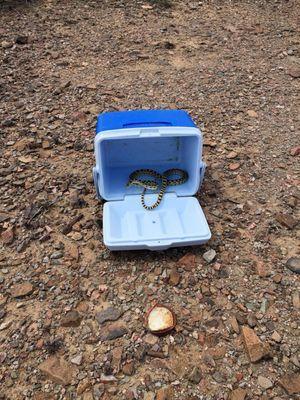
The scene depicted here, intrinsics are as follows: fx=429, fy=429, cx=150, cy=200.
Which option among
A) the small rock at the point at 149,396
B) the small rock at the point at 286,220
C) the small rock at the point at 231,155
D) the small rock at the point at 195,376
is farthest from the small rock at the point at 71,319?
the small rock at the point at 231,155

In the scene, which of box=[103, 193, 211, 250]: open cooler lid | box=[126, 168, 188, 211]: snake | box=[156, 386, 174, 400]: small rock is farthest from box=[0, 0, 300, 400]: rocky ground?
box=[126, 168, 188, 211]: snake

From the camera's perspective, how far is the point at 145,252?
102 inches

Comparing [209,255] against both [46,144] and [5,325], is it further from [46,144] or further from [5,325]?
[46,144]

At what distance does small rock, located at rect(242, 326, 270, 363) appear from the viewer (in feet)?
6.80

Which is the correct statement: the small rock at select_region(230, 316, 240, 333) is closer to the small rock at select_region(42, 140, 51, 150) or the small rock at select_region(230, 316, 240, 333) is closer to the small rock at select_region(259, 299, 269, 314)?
the small rock at select_region(259, 299, 269, 314)

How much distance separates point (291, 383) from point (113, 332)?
879mm

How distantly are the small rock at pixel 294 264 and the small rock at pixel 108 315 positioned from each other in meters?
1.04

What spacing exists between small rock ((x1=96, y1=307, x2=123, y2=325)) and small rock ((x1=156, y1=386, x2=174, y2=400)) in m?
0.45

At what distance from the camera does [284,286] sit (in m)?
2.44

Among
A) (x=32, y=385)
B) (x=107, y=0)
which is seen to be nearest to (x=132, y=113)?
(x=32, y=385)

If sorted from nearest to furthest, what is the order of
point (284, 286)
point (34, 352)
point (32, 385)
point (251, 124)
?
point (32, 385) < point (34, 352) < point (284, 286) < point (251, 124)

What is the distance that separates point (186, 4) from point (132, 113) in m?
4.10

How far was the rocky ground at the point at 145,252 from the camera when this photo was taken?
2041mm

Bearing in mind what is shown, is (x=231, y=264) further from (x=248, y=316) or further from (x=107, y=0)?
(x=107, y=0)
